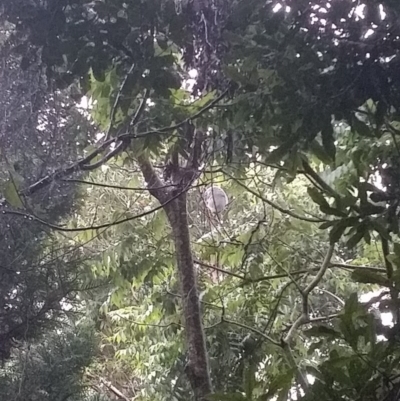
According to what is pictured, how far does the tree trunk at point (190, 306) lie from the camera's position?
1007 millimetres

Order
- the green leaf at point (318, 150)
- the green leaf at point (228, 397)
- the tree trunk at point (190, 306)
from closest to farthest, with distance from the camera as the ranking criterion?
the green leaf at point (228, 397) < the green leaf at point (318, 150) < the tree trunk at point (190, 306)

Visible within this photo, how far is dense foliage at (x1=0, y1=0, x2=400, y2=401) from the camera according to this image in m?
0.74

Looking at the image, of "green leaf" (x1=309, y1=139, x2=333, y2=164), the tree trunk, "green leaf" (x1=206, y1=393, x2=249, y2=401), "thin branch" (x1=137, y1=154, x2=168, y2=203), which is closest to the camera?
"green leaf" (x1=206, y1=393, x2=249, y2=401)

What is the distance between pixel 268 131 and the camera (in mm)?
841

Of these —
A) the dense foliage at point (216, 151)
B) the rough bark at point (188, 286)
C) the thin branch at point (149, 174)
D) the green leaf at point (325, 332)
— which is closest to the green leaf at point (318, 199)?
the dense foliage at point (216, 151)

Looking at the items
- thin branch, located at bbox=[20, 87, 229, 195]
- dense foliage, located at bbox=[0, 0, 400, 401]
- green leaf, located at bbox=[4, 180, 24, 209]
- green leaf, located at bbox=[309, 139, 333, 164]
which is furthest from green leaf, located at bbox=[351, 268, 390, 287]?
green leaf, located at bbox=[4, 180, 24, 209]

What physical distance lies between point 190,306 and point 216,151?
0.26m

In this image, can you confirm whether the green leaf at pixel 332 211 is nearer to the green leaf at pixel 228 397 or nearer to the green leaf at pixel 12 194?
the green leaf at pixel 228 397

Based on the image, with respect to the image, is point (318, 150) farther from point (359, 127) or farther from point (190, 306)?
point (190, 306)

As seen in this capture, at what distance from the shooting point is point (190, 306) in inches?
41.7

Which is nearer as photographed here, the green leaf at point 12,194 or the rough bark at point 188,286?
the green leaf at point 12,194

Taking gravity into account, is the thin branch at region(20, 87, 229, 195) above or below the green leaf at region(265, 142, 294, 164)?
above

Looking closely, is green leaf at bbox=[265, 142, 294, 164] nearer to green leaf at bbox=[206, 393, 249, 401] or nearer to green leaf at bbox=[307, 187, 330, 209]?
green leaf at bbox=[307, 187, 330, 209]

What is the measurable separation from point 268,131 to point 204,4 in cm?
19
